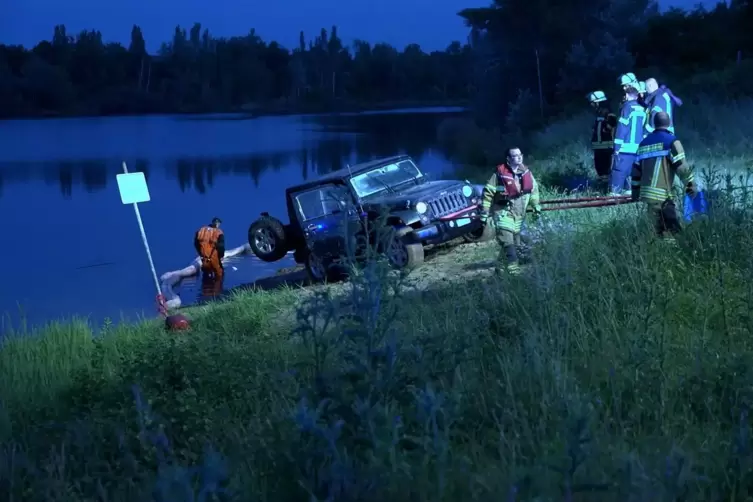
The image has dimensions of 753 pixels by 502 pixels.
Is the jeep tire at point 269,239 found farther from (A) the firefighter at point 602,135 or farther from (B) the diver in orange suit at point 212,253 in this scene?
(A) the firefighter at point 602,135

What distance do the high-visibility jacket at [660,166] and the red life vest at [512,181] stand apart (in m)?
1.65

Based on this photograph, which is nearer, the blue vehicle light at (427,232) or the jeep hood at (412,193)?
the blue vehicle light at (427,232)

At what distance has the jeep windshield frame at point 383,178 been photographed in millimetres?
14203

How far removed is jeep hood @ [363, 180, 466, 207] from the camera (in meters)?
13.5

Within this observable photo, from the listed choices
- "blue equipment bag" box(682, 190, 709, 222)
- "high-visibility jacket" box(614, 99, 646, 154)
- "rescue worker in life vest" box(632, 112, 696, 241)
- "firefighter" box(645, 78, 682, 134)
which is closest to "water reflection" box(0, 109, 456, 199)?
"high-visibility jacket" box(614, 99, 646, 154)

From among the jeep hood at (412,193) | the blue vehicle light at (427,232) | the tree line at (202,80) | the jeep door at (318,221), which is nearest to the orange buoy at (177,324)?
the jeep hood at (412,193)

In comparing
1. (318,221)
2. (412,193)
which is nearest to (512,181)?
(412,193)

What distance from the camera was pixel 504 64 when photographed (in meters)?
46.2

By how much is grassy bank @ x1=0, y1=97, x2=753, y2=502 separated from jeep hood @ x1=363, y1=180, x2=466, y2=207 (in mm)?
4596

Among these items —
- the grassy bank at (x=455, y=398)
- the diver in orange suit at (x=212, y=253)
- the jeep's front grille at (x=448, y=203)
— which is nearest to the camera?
the grassy bank at (x=455, y=398)

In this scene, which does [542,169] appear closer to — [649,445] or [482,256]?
[482,256]

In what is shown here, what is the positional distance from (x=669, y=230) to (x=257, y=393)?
427 cm

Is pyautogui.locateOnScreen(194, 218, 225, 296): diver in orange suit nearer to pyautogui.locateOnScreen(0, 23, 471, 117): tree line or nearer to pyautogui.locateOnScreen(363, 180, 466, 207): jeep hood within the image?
pyautogui.locateOnScreen(363, 180, 466, 207): jeep hood

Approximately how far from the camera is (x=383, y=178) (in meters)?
14.5
